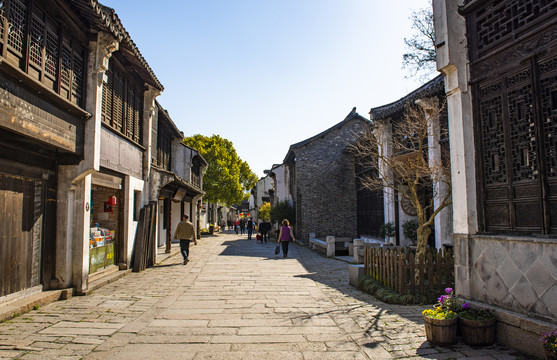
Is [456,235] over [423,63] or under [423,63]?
under

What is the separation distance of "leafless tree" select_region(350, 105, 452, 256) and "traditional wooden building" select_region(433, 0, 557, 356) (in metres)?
2.17

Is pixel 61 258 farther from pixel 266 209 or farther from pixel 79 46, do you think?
pixel 266 209

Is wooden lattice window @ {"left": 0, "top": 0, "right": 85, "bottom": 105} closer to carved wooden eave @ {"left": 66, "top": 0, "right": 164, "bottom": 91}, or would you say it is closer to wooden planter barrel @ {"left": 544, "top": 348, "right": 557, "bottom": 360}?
carved wooden eave @ {"left": 66, "top": 0, "right": 164, "bottom": 91}

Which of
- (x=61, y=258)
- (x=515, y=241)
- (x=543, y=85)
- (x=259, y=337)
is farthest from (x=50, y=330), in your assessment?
(x=543, y=85)

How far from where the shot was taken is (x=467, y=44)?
6.38 meters

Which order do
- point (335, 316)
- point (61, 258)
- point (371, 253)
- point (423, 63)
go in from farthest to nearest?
point (423, 63) < point (371, 253) < point (61, 258) < point (335, 316)

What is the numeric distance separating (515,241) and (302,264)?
33.0 ft

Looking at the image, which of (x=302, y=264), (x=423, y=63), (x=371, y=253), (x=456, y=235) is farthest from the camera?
(x=423, y=63)

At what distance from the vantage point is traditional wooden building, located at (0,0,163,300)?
6414 mm

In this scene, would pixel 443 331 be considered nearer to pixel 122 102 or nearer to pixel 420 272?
pixel 420 272

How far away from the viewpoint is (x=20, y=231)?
700 centimetres

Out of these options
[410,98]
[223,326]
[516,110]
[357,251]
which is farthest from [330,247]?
[516,110]

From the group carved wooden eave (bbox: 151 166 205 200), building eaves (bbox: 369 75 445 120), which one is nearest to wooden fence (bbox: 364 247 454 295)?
building eaves (bbox: 369 75 445 120)

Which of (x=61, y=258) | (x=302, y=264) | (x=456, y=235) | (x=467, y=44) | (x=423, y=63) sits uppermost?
(x=423, y=63)
